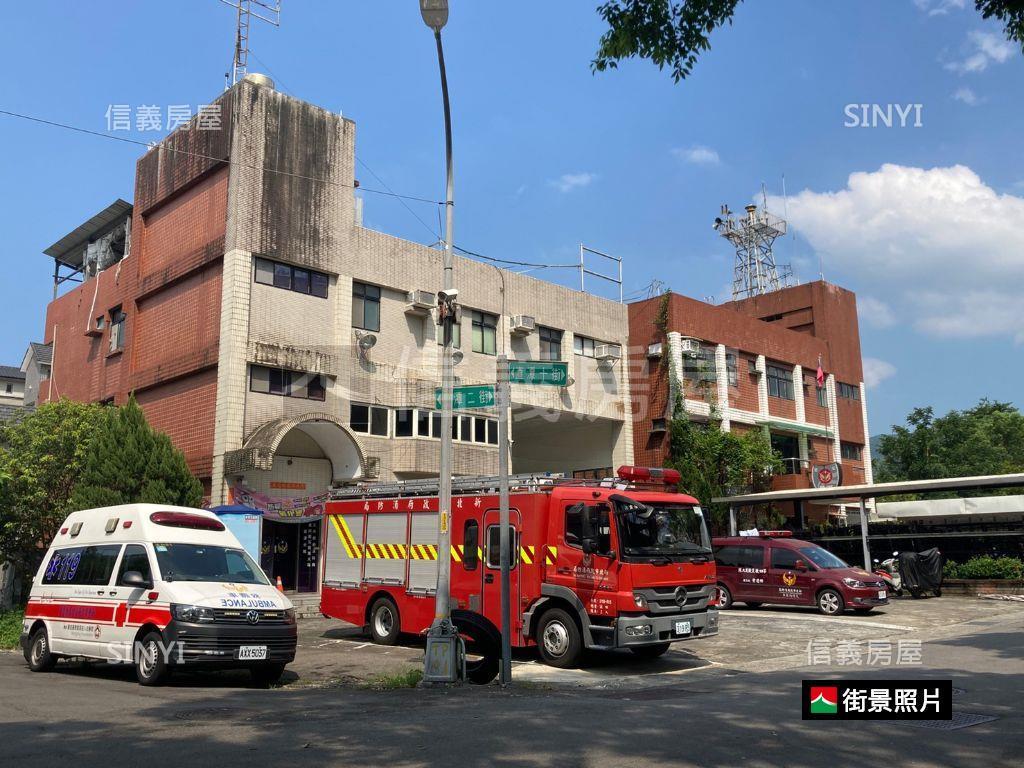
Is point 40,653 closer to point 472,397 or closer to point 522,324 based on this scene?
point 472,397

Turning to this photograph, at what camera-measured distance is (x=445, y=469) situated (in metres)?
12.4

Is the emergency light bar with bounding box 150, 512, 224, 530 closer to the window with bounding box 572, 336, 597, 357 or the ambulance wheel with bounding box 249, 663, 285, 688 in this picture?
the ambulance wheel with bounding box 249, 663, 285, 688

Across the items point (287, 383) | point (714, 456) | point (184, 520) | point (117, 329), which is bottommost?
point (184, 520)

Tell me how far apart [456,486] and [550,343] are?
18376 millimetres

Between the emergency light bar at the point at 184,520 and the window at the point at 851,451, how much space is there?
1485 inches

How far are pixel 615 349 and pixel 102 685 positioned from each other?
84.1 ft

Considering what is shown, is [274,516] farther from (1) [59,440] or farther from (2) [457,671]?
(2) [457,671]

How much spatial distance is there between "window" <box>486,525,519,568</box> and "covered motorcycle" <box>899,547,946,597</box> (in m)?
15.1

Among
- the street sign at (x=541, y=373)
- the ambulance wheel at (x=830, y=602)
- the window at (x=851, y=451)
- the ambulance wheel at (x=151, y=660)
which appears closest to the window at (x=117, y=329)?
the ambulance wheel at (x=151, y=660)

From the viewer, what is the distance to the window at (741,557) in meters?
21.5

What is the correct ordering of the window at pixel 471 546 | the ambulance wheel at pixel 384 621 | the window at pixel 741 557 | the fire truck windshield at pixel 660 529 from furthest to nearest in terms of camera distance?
the window at pixel 741 557
the ambulance wheel at pixel 384 621
the window at pixel 471 546
the fire truck windshield at pixel 660 529

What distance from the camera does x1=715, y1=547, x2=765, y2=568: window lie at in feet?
70.6

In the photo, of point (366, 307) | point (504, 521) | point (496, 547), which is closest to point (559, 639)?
point (496, 547)

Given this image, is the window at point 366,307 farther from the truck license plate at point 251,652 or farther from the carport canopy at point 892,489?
the truck license plate at point 251,652
